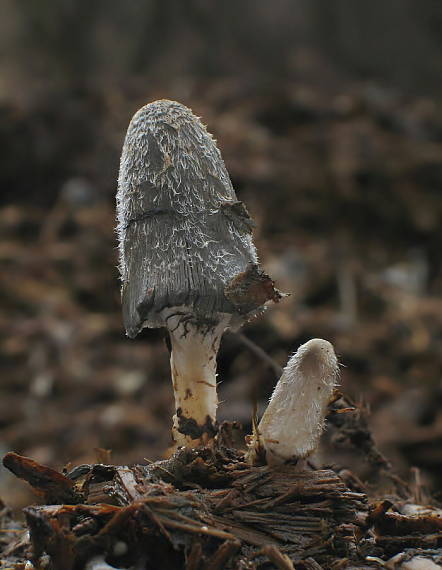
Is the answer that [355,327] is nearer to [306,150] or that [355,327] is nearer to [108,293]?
[108,293]

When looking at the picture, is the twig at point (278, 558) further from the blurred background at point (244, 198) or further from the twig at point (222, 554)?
the blurred background at point (244, 198)

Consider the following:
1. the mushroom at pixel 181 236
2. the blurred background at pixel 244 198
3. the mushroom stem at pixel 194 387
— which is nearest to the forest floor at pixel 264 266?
the blurred background at pixel 244 198

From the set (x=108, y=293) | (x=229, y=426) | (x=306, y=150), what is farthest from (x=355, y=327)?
(x=229, y=426)

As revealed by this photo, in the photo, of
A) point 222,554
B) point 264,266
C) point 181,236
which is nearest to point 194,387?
point 181,236

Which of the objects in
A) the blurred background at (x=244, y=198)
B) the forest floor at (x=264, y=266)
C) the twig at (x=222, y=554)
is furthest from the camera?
the blurred background at (x=244, y=198)

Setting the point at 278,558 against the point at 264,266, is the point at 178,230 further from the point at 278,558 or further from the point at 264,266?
the point at 264,266

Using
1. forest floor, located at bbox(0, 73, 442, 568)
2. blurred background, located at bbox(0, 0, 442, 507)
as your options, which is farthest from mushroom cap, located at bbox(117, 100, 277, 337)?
forest floor, located at bbox(0, 73, 442, 568)
